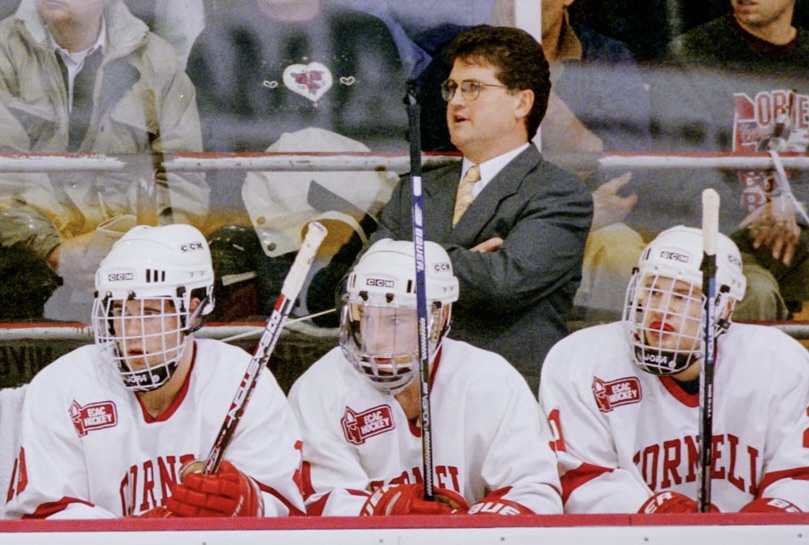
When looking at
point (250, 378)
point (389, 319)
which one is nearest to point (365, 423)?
point (389, 319)

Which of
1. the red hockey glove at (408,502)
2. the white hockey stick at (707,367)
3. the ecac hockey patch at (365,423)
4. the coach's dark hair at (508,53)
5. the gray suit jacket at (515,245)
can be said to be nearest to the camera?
the white hockey stick at (707,367)

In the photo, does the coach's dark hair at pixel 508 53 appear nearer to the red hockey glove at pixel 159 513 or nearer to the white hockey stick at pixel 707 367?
the white hockey stick at pixel 707 367

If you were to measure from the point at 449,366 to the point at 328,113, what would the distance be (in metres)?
0.85

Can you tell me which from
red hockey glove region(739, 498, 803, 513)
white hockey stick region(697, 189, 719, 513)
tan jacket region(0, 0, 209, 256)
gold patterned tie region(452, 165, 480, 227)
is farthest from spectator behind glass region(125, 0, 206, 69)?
red hockey glove region(739, 498, 803, 513)

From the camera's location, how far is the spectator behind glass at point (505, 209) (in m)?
3.44

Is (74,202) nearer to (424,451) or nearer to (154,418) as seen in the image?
(154,418)

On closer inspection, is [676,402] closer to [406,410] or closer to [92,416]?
[406,410]

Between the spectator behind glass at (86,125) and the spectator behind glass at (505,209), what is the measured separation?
24.4 inches

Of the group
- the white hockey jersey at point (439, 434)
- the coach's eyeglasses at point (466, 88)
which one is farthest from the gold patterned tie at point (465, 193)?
the white hockey jersey at point (439, 434)

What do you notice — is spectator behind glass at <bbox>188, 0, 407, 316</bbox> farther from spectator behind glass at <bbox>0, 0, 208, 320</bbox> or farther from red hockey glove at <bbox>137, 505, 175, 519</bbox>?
red hockey glove at <bbox>137, 505, 175, 519</bbox>

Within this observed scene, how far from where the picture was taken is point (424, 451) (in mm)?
2949

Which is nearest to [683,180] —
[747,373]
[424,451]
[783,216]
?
[783,216]

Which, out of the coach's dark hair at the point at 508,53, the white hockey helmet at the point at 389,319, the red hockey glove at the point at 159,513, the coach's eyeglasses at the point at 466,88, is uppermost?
the coach's dark hair at the point at 508,53

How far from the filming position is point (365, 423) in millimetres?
3160
